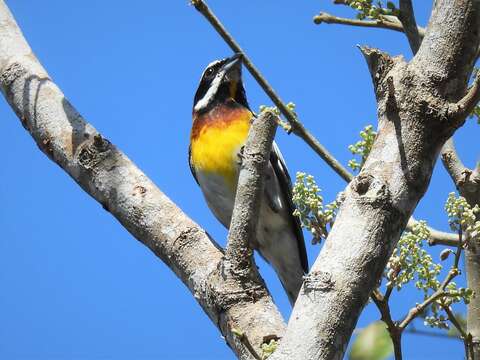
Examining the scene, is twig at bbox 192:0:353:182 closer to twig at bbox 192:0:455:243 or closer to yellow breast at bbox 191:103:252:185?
twig at bbox 192:0:455:243

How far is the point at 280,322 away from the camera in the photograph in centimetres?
251

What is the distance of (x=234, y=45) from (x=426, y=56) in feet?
4.81

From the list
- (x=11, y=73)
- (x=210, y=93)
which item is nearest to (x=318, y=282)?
(x=11, y=73)

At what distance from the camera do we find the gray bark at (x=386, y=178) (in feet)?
6.53

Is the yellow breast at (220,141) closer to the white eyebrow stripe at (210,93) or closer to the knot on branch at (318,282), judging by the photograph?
the white eyebrow stripe at (210,93)

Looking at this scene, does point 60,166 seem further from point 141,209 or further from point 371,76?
point 371,76

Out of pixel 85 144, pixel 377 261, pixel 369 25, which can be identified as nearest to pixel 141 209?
pixel 85 144

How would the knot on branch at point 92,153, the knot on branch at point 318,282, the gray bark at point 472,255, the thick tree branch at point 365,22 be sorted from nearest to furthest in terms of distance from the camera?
1. the knot on branch at point 318,282
2. the gray bark at point 472,255
3. the knot on branch at point 92,153
4. the thick tree branch at point 365,22

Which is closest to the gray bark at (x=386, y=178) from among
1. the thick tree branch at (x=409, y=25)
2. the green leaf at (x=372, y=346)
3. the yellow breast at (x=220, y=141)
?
the thick tree branch at (x=409, y=25)

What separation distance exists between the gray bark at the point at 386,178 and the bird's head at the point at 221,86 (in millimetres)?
3774

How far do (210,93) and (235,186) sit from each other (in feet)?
3.87

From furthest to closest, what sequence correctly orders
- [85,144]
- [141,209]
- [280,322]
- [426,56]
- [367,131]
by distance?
[85,144] → [141,209] → [367,131] → [280,322] → [426,56]

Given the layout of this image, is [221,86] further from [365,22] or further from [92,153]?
[92,153]

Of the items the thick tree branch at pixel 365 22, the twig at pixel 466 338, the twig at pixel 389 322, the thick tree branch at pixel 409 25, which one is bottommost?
the twig at pixel 389 322
